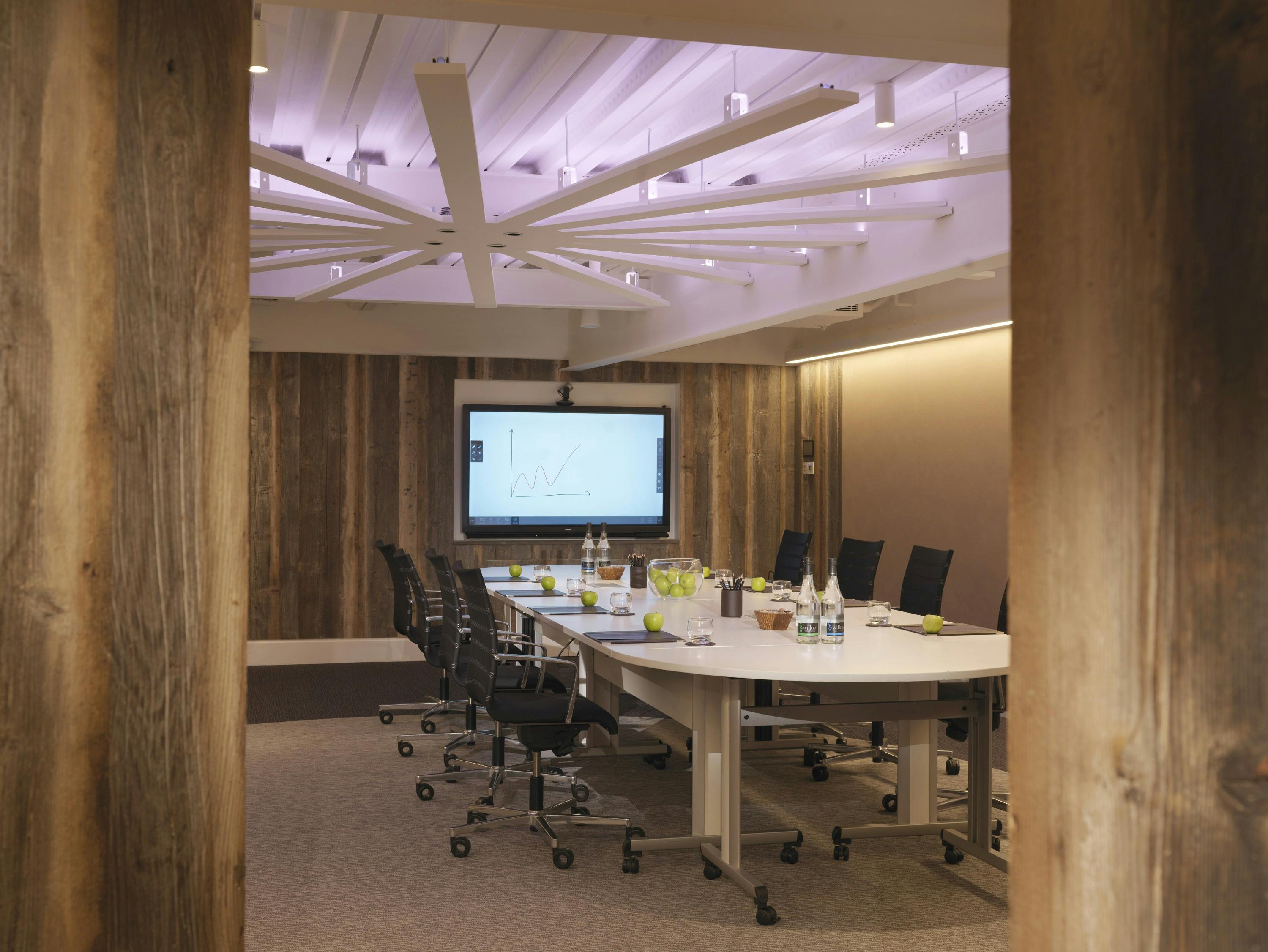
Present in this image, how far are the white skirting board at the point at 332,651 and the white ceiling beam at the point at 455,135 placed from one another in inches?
201

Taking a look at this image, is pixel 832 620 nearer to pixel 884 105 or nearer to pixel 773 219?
pixel 773 219

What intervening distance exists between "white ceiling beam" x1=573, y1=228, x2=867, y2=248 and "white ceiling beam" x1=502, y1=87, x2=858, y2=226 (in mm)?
531

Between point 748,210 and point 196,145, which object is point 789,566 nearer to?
point 748,210

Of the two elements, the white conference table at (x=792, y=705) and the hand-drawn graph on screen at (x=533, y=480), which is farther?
the hand-drawn graph on screen at (x=533, y=480)

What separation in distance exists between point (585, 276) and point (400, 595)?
2094 millimetres

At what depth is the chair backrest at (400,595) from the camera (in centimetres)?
595

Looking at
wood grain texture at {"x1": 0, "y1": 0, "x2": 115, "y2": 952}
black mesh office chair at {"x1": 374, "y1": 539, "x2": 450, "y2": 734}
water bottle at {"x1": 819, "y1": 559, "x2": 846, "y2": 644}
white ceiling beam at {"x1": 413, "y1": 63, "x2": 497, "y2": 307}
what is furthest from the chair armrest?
wood grain texture at {"x1": 0, "y1": 0, "x2": 115, "y2": 952}

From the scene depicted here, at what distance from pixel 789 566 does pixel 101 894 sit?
634 centimetres

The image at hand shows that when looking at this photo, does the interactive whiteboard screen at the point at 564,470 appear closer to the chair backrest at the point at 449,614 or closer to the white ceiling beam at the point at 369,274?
the white ceiling beam at the point at 369,274

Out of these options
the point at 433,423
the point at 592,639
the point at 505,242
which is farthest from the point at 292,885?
the point at 433,423

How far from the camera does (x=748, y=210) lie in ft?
16.5

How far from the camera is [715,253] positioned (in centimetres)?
528

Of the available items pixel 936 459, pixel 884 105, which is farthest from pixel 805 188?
pixel 936 459

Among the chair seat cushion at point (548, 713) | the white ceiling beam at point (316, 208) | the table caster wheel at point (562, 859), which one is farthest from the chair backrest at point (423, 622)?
the white ceiling beam at point (316, 208)
